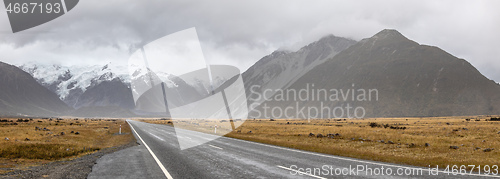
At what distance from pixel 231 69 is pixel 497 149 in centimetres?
2009

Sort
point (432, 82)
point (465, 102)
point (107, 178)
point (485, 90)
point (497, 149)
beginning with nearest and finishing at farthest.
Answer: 1. point (107, 178)
2. point (497, 149)
3. point (465, 102)
4. point (485, 90)
5. point (432, 82)

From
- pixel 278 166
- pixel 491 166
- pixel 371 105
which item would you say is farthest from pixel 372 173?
pixel 371 105

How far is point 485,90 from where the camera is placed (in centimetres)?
18575

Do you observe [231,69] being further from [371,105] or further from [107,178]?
[371,105]

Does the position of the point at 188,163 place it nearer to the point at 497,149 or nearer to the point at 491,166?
the point at 491,166

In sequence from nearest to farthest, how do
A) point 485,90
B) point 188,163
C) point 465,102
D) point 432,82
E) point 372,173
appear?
point 372,173
point 188,163
point 465,102
point 485,90
point 432,82

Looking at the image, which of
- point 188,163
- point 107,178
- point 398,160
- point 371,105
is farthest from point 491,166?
point 371,105

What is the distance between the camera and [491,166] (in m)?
13.5

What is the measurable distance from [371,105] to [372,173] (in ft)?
644

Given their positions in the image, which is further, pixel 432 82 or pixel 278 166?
pixel 432 82

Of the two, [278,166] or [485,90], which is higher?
[485,90]

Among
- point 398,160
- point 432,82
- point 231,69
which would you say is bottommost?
point 398,160

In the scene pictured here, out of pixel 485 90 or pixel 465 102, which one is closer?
pixel 465 102

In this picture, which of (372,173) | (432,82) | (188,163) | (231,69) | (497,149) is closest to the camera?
(372,173)
